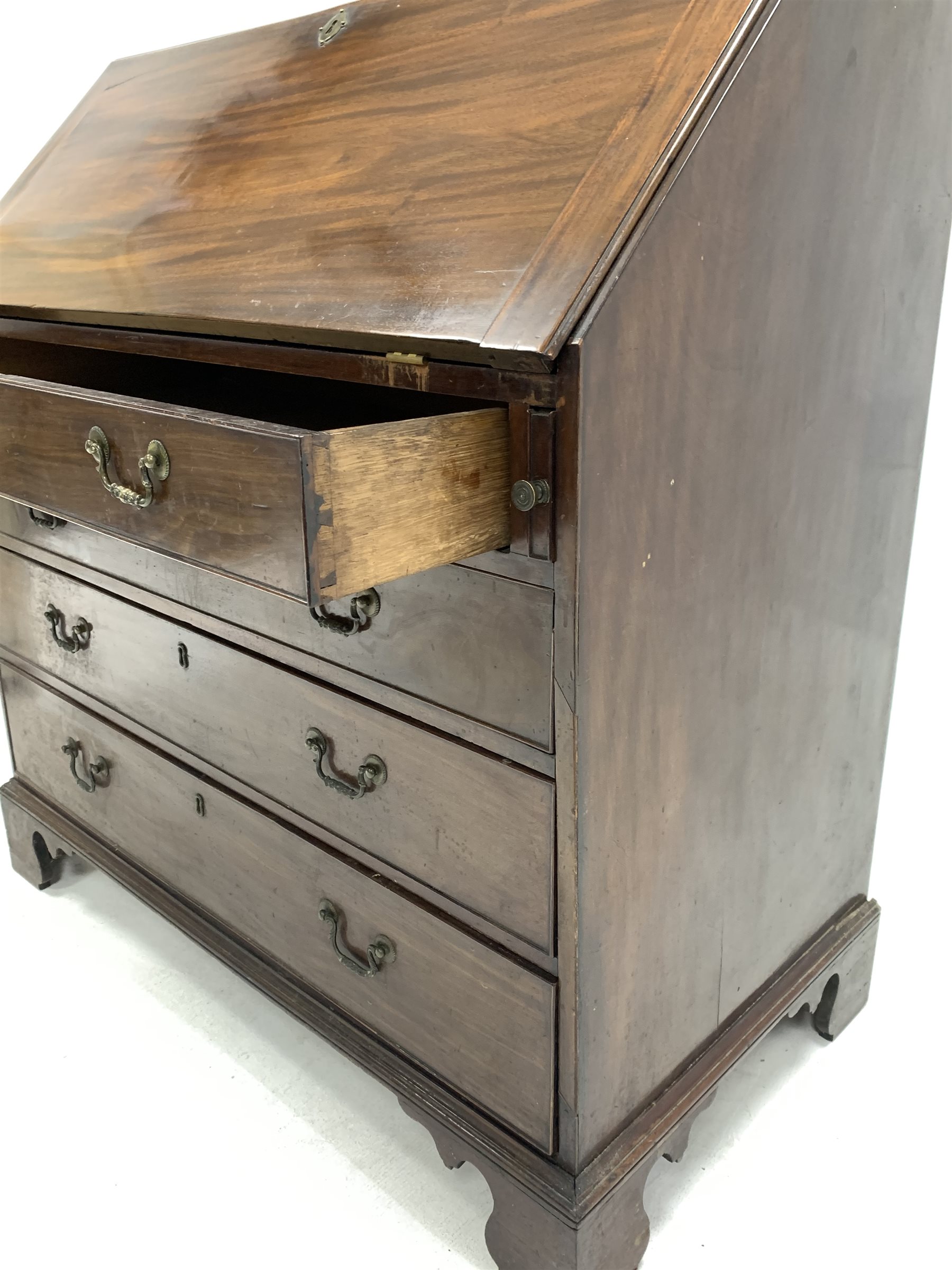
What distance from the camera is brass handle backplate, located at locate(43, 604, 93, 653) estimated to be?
167cm

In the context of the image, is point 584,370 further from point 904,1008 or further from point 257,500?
point 904,1008

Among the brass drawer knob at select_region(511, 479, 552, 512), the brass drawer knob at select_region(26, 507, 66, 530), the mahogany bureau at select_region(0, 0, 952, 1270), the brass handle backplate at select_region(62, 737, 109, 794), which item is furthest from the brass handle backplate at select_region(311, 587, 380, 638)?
the brass handle backplate at select_region(62, 737, 109, 794)

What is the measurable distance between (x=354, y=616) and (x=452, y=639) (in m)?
0.14

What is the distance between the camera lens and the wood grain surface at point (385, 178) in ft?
3.11

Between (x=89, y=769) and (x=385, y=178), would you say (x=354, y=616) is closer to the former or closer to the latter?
(x=385, y=178)

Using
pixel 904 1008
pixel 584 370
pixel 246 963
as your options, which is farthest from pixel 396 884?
pixel 904 1008

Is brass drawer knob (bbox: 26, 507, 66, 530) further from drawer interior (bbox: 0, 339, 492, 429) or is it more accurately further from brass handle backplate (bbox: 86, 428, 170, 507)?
brass handle backplate (bbox: 86, 428, 170, 507)

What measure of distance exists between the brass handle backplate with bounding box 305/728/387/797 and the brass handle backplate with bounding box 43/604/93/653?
1.73ft

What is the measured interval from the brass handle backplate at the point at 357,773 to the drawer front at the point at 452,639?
0.10 meters

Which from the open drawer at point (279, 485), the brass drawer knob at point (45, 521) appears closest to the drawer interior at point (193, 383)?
the brass drawer knob at point (45, 521)

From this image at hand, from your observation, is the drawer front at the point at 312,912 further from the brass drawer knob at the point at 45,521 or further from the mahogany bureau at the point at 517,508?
the brass drawer knob at the point at 45,521

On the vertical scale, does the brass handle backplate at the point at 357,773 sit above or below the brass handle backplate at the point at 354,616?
below

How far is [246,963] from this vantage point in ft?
5.22

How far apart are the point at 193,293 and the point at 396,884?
0.73 metres
